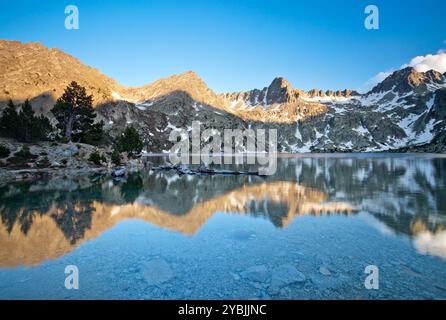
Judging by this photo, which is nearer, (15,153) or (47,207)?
(47,207)

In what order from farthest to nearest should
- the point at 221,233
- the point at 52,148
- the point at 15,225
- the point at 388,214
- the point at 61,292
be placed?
the point at 52,148
the point at 388,214
the point at 15,225
the point at 221,233
the point at 61,292

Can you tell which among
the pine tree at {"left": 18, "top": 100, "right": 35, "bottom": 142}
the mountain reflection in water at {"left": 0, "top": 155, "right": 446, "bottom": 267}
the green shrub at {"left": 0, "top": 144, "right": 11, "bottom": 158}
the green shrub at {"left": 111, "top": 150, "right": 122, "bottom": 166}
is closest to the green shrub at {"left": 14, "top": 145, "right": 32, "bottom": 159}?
the green shrub at {"left": 0, "top": 144, "right": 11, "bottom": 158}

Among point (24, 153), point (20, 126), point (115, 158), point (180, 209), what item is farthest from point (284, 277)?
point (115, 158)

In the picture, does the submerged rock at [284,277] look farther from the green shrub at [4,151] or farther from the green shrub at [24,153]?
the green shrub at [24,153]

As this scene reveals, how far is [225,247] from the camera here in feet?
66.5

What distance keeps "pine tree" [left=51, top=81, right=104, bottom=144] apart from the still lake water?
66.2m

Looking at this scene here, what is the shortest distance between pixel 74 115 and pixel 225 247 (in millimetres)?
96700

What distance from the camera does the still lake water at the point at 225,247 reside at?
14.1 m

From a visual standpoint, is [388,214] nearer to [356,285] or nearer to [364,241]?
[364,241]

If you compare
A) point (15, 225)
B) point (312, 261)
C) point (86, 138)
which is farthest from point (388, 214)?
point (86, 138)

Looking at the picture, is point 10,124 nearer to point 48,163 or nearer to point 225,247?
point 48,163
